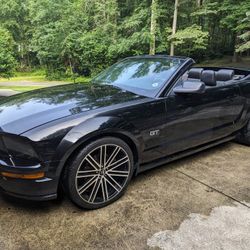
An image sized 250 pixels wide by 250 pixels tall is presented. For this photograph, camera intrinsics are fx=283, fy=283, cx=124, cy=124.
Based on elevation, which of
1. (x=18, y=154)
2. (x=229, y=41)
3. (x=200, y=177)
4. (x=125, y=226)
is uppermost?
(x=18, y=154)

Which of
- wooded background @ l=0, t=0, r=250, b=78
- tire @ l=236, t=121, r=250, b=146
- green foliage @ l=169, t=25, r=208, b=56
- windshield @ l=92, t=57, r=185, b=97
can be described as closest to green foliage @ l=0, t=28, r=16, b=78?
wooded background @ l=0, t=0, r=250, b=78

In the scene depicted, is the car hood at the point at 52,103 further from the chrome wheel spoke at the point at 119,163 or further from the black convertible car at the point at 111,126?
the chrome wheel spoke at the point at 119,163

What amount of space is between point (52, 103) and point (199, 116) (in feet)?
5.17

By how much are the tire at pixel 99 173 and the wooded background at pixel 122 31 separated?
1632cm

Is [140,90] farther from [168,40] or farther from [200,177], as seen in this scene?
[168,40]

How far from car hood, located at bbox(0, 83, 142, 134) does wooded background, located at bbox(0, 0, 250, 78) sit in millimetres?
15427

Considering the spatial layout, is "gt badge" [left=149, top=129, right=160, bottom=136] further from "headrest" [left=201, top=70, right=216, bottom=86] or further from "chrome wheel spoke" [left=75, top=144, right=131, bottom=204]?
"headrest" [left=201, top=70, right=216, bottom=86]

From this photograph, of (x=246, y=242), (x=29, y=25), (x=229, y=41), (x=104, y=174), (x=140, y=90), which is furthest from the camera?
(x=29, y=25)

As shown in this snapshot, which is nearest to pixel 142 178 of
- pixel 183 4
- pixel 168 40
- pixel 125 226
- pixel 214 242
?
pixel 125 226

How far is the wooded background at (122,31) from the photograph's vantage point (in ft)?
59.8

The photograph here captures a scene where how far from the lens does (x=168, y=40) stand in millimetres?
19109

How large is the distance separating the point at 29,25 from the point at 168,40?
21.6 metres

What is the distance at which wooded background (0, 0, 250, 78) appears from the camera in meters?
18.2

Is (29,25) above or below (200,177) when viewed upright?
below
